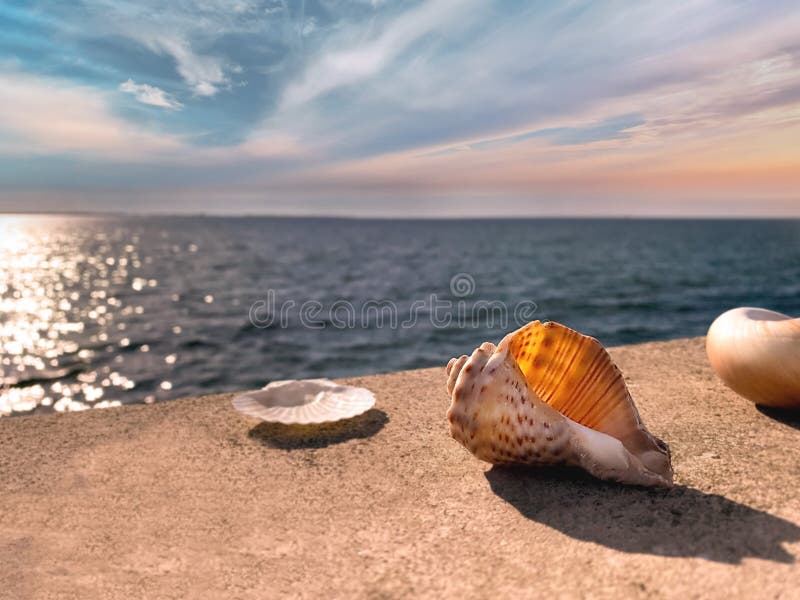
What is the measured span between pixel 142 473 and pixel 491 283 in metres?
26.1

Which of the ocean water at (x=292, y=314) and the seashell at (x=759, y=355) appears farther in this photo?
the ocean water at (x=292, y=314)

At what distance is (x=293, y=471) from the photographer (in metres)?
2.42

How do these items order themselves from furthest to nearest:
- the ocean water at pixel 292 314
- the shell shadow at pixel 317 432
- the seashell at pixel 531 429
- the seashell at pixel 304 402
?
the ocean water at pixel 292 314 → the seashell at pixel 304 402 → the shell shadow at pixel 317 432 → the seashell at pixel 531 429

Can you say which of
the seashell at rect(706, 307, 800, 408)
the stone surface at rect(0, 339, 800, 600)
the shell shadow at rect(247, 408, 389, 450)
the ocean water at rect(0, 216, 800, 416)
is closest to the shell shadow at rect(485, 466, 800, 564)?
the stone surface at rect(0, 339, 800, 600)

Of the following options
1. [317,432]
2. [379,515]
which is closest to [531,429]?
[379,515]

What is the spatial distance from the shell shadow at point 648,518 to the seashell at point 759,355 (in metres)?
1.00

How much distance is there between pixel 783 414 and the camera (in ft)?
9.05

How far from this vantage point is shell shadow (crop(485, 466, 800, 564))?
5.29ft

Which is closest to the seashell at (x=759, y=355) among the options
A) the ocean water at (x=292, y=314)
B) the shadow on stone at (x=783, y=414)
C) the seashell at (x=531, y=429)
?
the shadow on stone at (x=783, y=414)

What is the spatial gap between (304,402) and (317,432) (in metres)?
0.35

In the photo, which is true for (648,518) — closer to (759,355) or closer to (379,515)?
(379,515)

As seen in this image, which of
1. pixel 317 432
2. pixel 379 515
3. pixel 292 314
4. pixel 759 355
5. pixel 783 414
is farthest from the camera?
pixel 292 314

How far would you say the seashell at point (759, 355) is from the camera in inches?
101

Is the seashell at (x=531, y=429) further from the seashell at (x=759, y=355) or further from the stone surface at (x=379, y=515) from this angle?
the seashell at (x=759, y=355)
